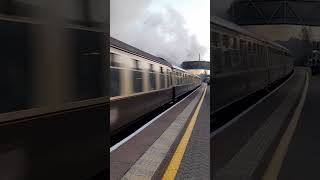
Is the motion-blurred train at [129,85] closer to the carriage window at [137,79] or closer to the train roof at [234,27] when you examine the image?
the carriage window at [137,79]

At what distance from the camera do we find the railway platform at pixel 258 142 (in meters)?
1.88

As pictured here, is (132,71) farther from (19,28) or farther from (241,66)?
(19,28)

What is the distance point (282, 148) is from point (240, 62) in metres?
0.48

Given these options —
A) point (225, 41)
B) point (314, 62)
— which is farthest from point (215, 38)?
point (314, 62)

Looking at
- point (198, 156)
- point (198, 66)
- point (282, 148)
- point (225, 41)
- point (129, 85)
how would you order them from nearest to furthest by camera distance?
point (282, 148) < point (225, 41) < point (198, 66) < point (198, 156) < point (129, 85)

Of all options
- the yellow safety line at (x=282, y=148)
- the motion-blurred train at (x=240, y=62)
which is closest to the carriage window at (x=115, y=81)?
the motion-blurred train at (x=240, y=62)

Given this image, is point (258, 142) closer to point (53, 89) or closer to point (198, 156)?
point (53, 89)

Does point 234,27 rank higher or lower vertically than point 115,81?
higher

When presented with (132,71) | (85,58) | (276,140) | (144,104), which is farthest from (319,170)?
(144,104)

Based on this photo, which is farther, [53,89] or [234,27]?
[234,27]

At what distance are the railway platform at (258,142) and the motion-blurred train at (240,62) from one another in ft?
0.38

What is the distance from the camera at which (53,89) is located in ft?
5.42

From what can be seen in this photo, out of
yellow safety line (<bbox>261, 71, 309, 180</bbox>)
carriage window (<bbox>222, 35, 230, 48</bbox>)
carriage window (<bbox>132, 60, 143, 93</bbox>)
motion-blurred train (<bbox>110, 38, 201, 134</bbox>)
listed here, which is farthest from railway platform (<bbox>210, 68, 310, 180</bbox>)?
carriage window (<bbox>132, 60, 143, 93</bbox>)

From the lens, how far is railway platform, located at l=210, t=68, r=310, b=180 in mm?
1880
